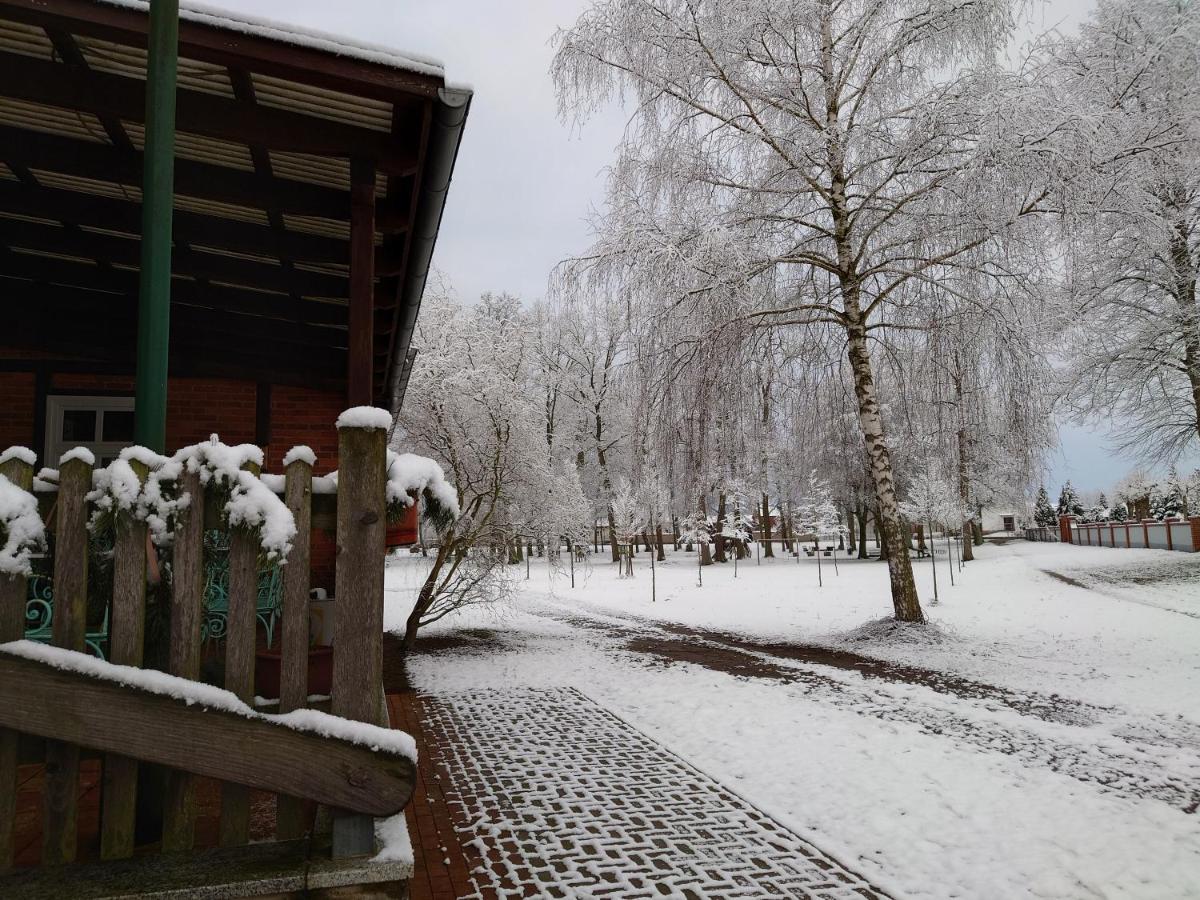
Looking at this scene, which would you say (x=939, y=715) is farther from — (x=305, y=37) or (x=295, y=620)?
(x=305, y=37)

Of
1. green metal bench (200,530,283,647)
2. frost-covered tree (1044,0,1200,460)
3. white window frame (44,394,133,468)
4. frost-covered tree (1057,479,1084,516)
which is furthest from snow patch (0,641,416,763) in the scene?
frost-covered tree (1057,479,1084,516)

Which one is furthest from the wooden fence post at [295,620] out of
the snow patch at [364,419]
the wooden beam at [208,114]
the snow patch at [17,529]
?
the wooden beam at [208,114]

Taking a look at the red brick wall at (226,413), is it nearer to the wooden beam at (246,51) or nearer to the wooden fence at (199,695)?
the wooden beam at (246,51)

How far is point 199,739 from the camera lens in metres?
1.98

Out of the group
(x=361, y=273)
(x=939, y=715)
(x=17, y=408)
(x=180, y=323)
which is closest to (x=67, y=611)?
(x=361, y=273)

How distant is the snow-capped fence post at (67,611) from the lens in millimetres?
1960

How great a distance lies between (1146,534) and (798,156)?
976 inches

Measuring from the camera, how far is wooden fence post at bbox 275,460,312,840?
207cm

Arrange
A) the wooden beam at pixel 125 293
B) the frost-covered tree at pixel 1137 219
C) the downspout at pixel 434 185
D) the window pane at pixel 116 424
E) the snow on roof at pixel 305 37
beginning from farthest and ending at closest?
the frost-covered tree at pixel 1137 219
the window pane at pixel 116 424
the wooden beam at pixel 125 293
the downspout at pixel 434 185
the snow on roof at pixel 305 37

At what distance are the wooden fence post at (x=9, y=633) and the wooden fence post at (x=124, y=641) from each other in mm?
220

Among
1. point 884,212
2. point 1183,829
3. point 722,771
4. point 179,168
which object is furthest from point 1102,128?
point 179,168

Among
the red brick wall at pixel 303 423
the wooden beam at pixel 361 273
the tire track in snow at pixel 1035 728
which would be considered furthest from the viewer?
the red brick wall at pixel 303 423

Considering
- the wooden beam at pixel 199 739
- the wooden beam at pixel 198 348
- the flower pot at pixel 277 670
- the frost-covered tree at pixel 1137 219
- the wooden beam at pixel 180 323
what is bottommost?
the flower pot at pixel 277 670

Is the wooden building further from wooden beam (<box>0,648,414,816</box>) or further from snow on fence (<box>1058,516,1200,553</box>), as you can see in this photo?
snow on fence (<box>1058,516,1200,553</box>)
